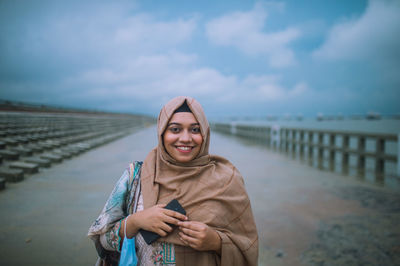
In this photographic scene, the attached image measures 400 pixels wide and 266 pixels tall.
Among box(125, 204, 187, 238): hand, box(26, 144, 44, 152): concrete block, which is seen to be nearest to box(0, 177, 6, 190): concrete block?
box(26, 144, 44, 152): concrete block

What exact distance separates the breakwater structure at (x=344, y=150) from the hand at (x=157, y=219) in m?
5.93

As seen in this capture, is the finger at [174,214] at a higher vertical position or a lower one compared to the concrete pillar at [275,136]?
higher

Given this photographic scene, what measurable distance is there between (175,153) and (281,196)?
3770mm

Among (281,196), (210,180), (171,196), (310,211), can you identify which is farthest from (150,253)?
(281,196)

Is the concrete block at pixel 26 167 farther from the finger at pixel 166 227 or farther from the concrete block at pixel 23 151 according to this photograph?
the finger at pixel 166 227

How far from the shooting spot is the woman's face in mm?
1473

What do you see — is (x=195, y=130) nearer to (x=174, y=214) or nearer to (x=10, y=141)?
(x=174, y=214)

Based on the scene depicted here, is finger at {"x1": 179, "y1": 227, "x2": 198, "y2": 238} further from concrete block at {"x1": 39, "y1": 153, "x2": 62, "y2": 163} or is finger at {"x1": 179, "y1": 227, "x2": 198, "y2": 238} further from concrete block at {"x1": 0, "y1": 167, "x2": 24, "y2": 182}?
concrete block at {"x1": 39, "y1": 153, "x2": 62, "y2": 163}

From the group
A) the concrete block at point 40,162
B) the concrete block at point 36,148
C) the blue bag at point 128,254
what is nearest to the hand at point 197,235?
the blue bag at point 128,254

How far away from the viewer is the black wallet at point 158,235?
1.30 meters

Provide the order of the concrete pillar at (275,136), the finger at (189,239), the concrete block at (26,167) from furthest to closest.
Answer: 1. the concrete pillar at (275,136)
2. the concrete block at (26,167)
3. the finger at (189,239)

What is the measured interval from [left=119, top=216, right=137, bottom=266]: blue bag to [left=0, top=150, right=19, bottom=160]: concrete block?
23.2 feet

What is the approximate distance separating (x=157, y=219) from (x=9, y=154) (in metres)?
7.35

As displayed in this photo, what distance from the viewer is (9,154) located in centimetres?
667
